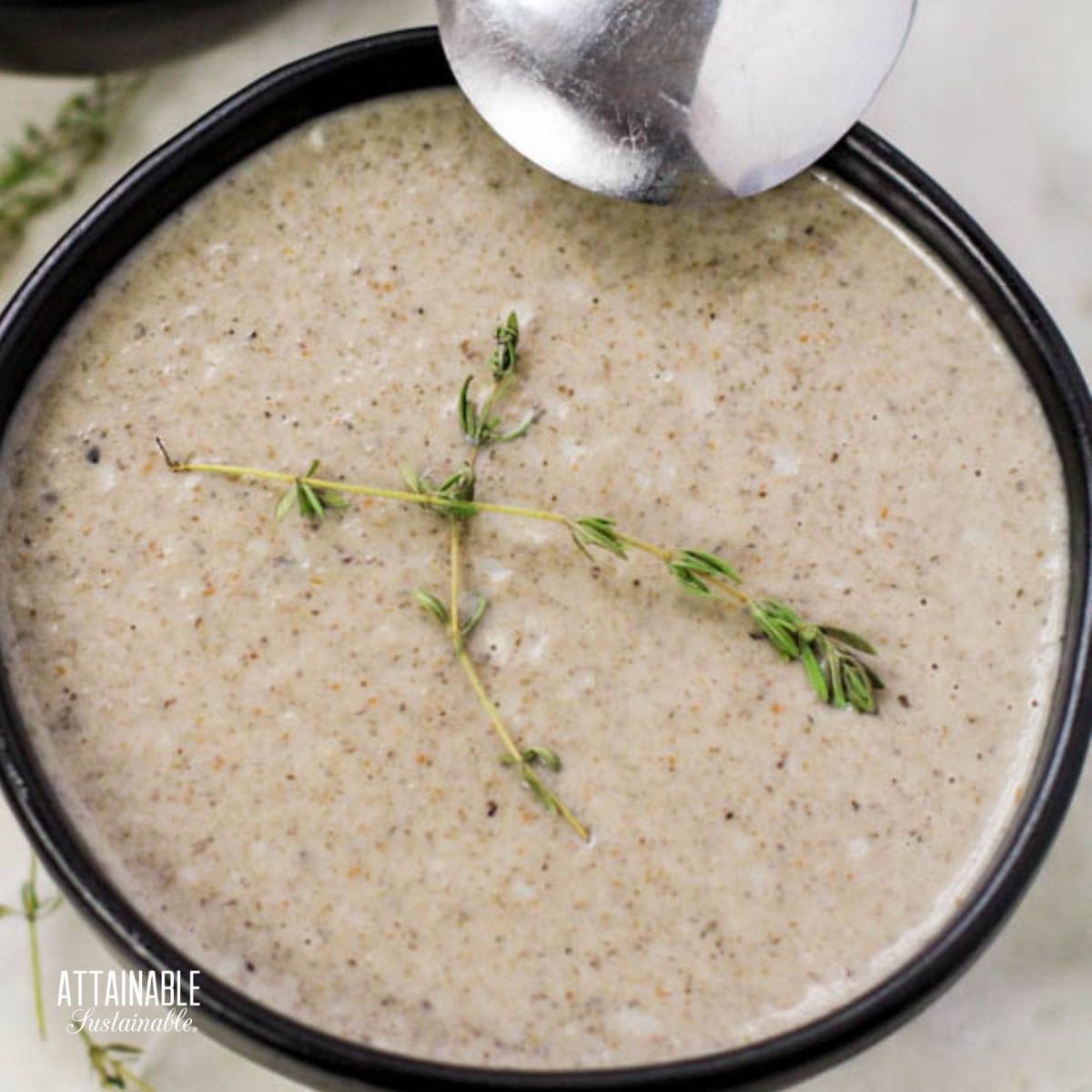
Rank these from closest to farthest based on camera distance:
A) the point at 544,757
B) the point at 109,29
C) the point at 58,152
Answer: the point at 544,757 → the point at 109,29 → the point at 58,152

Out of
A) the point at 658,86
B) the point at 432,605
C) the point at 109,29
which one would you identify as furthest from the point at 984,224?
the point at 109,29

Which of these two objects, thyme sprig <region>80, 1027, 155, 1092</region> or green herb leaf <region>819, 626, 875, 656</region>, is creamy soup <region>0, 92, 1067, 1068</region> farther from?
thyme sprig <region>80, 1027, 155, 1092</region>

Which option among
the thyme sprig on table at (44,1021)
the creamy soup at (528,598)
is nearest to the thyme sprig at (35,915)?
the thyme sprig on table at (44,1021)

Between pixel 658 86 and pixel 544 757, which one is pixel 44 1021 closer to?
pixel 544 757

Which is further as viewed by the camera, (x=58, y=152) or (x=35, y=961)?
(x=58, y=152)

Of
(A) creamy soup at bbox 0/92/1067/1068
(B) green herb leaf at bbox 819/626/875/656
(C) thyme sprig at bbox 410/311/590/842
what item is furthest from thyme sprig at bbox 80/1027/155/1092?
(B) green herb leaf at bbox 819/626/875/656

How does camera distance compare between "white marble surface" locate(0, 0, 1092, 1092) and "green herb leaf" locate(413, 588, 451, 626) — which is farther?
"white marble surface" locate(0, 0, 1092, 1092)

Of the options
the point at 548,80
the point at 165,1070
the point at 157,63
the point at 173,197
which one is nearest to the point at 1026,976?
the point at 165,1070
